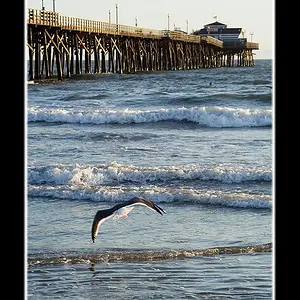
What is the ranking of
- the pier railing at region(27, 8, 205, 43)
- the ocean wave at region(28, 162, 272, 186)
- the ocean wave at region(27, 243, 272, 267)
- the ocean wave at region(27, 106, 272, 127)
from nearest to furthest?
the ocean wave at region(27, 243, 272, 267)
the pier railing at region(27, 8, 205, 43)
the ocean wave at region(28, 162, 272, 186)
the ocean wave at region(27, 106, 272, 127)

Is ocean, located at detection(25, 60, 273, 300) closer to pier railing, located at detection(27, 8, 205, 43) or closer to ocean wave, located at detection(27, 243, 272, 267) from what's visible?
ocean wave, located at detection(27, 243, 272, 267)

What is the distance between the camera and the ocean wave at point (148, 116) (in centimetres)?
394

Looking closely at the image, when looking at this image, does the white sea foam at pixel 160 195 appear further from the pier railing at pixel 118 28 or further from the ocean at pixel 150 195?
the pier railing at pixel 118 28

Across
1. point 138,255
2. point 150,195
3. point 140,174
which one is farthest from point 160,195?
point 138,255

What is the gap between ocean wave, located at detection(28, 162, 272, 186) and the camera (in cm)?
312

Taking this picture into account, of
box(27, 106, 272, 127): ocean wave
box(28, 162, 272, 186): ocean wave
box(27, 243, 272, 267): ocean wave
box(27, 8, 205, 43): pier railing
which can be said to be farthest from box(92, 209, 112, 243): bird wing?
box(27, 106, 272, 127): ocean wave

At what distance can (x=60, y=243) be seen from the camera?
2408mm

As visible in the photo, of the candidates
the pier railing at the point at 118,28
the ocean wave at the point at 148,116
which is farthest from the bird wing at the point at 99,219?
the ocean wave at the point at 148,116

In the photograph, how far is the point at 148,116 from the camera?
14.4ft

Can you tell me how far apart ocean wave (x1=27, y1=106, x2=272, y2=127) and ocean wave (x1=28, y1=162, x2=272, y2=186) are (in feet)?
1.88

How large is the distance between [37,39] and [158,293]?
7938mm
